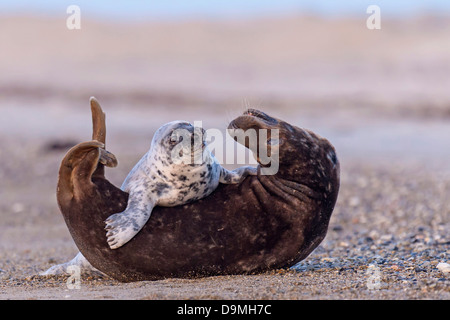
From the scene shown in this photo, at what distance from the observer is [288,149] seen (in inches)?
205

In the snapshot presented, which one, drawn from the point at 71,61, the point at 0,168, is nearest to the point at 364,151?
the point at 0,168


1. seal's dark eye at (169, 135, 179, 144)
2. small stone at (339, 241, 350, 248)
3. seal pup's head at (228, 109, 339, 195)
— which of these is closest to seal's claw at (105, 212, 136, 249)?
seal's dark eye at (169, 135, 179, 144)

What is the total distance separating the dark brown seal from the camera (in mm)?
4980

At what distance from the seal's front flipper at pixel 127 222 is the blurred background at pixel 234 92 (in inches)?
42.8

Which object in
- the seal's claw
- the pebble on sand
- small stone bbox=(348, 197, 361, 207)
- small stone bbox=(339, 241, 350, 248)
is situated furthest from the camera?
small stone bbox=(348, 197, 361, 207)

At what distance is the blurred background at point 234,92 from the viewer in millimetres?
10773

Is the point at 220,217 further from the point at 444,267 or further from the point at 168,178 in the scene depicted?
the point at 444,267

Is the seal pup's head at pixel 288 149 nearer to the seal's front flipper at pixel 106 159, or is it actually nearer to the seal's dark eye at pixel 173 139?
the seal's dark eye at pixel 173 139

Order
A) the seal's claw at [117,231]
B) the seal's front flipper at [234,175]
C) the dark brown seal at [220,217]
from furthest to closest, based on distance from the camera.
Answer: the seal's front flipper at [234,175] < the dark brown seal at [220,217] < the seal's claw at [117,231]

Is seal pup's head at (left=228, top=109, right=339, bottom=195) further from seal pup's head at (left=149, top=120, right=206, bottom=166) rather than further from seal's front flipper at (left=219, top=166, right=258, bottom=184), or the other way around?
seal pup's head at (left=149, top=120, right=206, bottom=166)

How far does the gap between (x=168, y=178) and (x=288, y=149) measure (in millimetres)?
951

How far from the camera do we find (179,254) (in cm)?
497

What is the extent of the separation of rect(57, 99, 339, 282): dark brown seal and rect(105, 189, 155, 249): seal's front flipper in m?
0.08

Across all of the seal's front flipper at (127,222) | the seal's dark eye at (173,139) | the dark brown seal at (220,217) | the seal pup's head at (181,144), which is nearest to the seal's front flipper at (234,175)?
the dark brown seal at (220,217)
